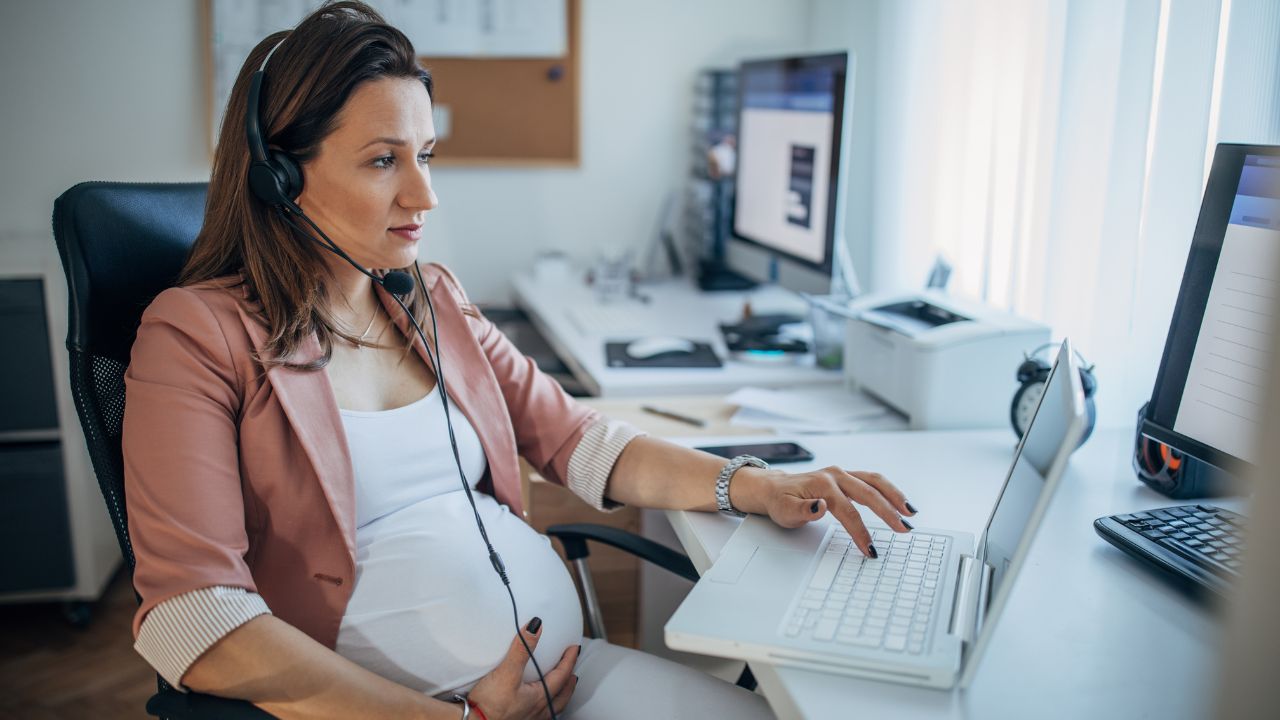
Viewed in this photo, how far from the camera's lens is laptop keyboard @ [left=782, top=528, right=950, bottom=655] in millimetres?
909

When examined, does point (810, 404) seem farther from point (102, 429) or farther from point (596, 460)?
point (102, 429)

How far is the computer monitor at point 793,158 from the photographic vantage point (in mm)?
1947

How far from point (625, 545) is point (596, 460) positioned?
13cm

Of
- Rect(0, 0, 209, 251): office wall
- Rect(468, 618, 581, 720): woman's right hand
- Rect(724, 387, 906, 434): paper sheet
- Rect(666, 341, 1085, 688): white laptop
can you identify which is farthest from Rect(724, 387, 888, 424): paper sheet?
Rect(0, 0, 209, 251): office wall

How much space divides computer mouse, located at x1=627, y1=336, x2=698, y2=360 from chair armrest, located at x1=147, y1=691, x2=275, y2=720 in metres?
1.16

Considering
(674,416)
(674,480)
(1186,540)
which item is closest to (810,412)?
(674,416)

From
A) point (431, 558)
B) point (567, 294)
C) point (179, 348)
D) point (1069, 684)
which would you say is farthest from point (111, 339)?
point (567, 294)

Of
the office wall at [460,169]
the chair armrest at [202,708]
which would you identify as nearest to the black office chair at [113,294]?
the chair armrest at [202,708]

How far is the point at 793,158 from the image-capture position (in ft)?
7.14

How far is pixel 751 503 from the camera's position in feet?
4.04

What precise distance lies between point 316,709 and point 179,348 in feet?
1.25

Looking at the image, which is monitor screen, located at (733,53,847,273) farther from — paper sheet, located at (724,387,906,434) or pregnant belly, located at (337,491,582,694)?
pregnant belly, located at (337,491,582,694)

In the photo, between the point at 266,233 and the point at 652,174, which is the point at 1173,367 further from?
the point at 652,174

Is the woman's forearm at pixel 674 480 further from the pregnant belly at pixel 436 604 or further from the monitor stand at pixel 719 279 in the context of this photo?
the monitor stand at pixel 719 279
